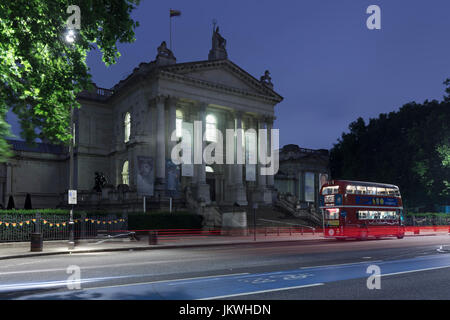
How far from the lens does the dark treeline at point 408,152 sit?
49500 mm

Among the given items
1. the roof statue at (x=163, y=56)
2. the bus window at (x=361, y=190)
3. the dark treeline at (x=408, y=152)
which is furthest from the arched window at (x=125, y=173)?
the dark treeline at (x=408, y=152)

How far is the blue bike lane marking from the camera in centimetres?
830

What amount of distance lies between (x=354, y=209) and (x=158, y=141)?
2223 cm

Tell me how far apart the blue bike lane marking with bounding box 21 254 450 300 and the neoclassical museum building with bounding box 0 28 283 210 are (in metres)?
27.0

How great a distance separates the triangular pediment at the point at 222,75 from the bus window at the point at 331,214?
23.3 metres

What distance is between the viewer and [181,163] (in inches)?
1820

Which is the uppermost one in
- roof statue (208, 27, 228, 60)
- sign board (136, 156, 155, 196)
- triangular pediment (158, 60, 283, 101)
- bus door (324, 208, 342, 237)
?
roof statue (208, 27, 228, 60)

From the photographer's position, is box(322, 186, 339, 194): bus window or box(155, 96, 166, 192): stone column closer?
box(322, 186, 339, 194): bus window

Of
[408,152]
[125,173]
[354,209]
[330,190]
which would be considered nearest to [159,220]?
[330,190]

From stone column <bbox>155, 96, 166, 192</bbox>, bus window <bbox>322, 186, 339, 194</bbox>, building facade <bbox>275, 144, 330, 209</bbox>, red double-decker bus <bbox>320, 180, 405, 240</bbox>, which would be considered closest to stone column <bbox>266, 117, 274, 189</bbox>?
building facade <bbox>275, 144, 330, 209</bbox>

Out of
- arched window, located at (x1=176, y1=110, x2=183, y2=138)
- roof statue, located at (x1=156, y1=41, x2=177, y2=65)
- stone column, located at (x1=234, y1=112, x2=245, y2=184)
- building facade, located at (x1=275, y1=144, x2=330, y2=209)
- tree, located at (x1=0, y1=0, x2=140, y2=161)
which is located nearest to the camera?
tree, located at (x1=0, y1=0, x2=140, y2=161)

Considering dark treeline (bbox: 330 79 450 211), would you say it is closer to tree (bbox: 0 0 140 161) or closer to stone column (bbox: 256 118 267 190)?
stone column (bbox: 256 118 267 190)
